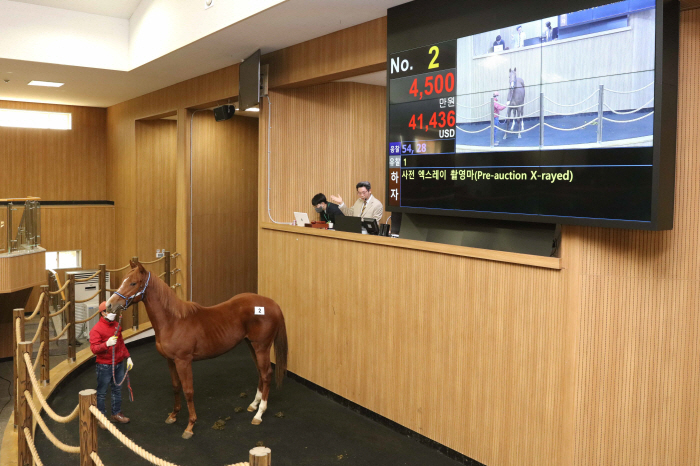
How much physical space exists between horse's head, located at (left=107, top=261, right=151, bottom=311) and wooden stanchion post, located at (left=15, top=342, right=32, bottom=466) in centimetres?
66

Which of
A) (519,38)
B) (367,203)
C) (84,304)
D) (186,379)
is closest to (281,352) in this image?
(186,379)

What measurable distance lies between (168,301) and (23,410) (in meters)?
1.28

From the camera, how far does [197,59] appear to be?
22.7 ft

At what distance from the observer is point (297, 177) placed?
6.78 meters

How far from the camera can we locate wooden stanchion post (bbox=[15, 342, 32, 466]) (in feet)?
12.9

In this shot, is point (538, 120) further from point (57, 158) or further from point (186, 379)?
point (57, 158)

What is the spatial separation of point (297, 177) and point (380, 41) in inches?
85.0

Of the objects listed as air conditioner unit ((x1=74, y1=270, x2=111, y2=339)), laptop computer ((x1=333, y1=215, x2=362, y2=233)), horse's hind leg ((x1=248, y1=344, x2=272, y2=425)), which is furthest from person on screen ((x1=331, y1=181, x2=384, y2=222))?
air conditioner unit ((x1=74, y1=270, x2=111, y2=339))

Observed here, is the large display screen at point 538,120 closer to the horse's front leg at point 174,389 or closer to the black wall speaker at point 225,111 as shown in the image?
the horse's front leg at point 174,389

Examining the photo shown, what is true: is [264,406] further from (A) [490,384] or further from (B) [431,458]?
(A) [490,384]

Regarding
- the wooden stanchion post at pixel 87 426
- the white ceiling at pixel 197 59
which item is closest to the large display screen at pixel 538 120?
the white ceiling at pixel 197 59

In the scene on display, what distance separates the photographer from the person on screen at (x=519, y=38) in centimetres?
367

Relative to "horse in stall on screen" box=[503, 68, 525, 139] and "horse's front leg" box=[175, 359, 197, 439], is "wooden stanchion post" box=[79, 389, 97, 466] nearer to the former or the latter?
"horse's front leg" box=[175, 359, 197, 439]

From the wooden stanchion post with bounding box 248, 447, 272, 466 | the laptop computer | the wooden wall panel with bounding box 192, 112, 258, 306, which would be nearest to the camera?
the wooden stanchion post with bounding box 248, 447, 272, 466
